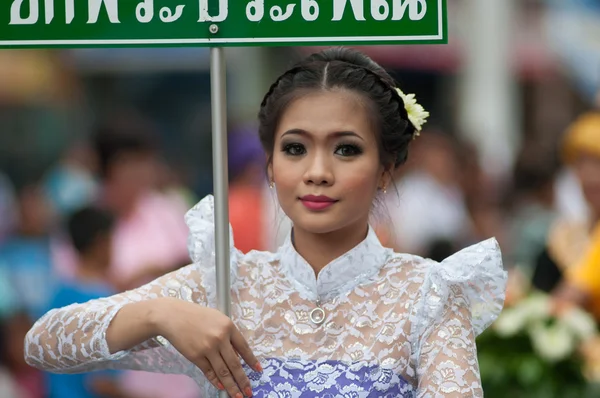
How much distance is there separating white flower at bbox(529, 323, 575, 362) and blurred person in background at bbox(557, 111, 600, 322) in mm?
262

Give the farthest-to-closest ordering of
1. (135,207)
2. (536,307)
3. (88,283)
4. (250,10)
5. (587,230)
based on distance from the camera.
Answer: (135,207) → (587,230) → (88,283) → (536,307) → (250,10)

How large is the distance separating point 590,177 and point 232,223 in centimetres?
187

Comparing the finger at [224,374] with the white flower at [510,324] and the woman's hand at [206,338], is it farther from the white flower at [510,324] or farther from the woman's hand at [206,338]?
the white flower at [510,324]

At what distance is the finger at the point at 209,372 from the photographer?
2.88 m

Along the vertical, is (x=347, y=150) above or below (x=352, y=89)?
below

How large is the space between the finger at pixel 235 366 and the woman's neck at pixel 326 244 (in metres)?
0.38

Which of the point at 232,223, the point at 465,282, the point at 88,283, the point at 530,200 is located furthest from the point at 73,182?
the point at 465,282

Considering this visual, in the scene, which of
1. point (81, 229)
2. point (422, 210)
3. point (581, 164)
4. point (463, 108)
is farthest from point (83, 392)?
point (463, 108)

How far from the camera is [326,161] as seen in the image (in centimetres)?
306

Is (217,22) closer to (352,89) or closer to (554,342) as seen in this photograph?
(352,89)

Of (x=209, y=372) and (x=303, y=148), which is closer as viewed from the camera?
(x=209, y=372)

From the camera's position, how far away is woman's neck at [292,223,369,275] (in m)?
3.20

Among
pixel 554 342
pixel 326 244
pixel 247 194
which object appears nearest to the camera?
pixel 326 244

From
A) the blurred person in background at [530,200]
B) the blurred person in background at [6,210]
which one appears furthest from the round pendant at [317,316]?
the blurred person in background at [6,210]
